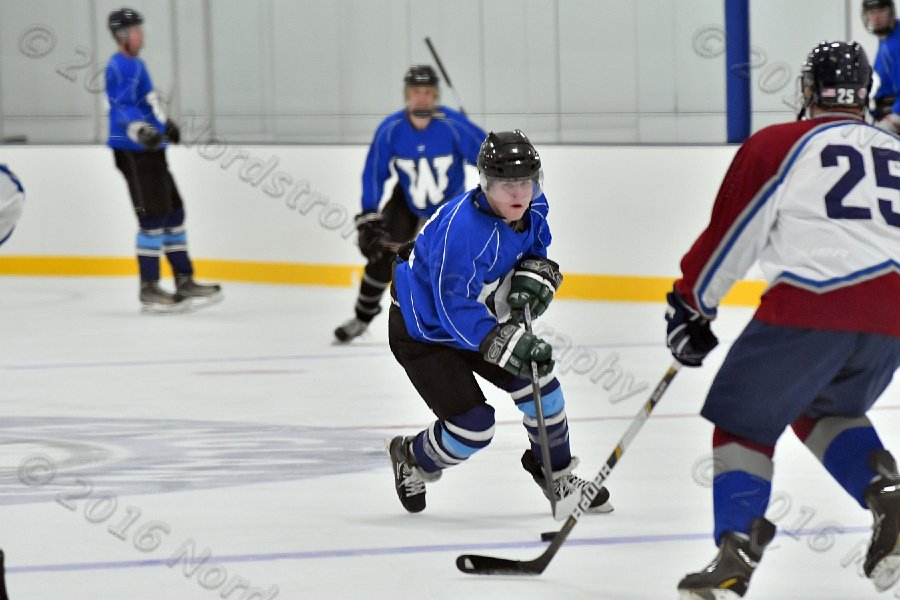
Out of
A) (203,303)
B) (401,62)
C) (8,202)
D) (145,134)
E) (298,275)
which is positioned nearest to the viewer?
(8,202)

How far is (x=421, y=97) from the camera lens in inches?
277

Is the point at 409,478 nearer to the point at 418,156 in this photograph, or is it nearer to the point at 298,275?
the point at 418,156

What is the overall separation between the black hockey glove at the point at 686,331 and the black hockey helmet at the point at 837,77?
43cm

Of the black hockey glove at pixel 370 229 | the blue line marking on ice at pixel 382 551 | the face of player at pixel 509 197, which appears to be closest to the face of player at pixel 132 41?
the black hockey glove at pixel 370 229

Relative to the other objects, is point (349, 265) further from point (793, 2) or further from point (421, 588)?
point (421, 588)

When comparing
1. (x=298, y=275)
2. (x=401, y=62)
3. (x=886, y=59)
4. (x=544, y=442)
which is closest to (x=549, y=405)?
(x=544, y=442)

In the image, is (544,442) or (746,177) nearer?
(746,177)

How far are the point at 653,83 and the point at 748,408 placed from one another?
6.04 metres

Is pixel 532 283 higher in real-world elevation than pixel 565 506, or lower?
higher

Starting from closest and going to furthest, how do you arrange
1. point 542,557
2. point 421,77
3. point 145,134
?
1. point 542,557
2. point 421,77
3. point 145,134

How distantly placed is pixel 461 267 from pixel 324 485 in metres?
1.02

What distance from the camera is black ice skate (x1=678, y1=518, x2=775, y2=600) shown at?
3002mm

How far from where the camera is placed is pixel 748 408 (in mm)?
2998

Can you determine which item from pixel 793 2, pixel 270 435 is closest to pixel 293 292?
pixel 793 2
